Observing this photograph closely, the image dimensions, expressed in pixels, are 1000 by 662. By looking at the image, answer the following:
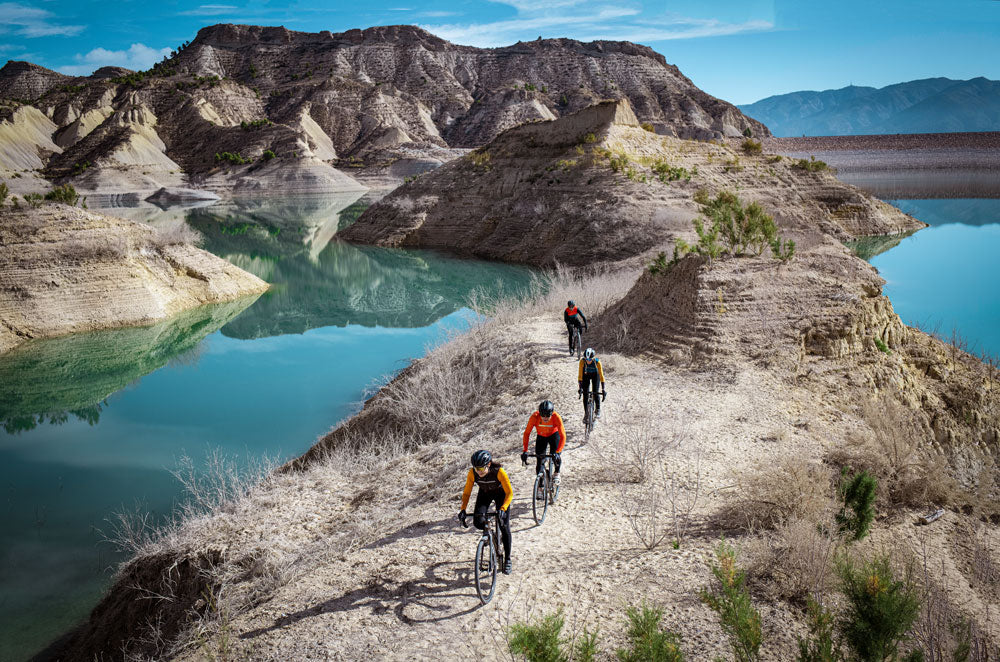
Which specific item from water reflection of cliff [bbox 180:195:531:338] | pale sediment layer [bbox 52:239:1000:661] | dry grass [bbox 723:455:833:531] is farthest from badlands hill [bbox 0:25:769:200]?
dry grass [bbox 723:455:833:531]

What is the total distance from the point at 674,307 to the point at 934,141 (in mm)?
100129

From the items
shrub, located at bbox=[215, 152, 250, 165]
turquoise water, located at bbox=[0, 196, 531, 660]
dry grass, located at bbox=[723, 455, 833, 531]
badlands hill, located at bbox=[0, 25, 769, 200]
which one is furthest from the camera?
shrub, located at bbox=[215, 152, 250, 165]

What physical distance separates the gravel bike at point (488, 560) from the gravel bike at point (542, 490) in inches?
41.2

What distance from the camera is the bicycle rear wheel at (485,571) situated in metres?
5.75

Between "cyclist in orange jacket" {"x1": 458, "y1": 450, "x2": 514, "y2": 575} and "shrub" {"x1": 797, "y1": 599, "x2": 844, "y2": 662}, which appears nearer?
"shrub" {"x1": 797, "y1": 599, "x2": 844, "y2": 662}

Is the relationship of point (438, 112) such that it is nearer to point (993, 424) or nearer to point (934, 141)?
point (934, 141)

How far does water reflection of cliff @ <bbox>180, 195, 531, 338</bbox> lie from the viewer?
26641mm

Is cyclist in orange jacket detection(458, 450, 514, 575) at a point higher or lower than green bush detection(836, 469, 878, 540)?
higher

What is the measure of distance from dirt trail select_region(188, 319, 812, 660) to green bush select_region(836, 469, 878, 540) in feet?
4.32

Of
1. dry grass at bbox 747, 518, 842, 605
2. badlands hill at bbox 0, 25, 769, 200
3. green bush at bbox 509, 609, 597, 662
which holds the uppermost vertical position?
badlands hill at bbox 0, 25, 769, 200

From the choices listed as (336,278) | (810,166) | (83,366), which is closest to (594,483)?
(83,366)

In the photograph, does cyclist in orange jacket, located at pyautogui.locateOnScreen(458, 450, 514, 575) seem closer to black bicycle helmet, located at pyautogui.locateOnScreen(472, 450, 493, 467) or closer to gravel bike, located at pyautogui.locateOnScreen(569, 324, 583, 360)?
black bicycle helmet, located at pyautogui.locateOnScreen(472, 450, 493, 467)

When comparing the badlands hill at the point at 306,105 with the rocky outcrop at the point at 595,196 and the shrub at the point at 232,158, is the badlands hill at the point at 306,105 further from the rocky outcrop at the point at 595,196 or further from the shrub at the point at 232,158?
the rocky outcrop at the point at 595,196

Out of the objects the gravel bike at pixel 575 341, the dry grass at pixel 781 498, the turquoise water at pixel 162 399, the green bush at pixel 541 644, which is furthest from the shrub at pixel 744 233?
the green bush at pixel 541 644
